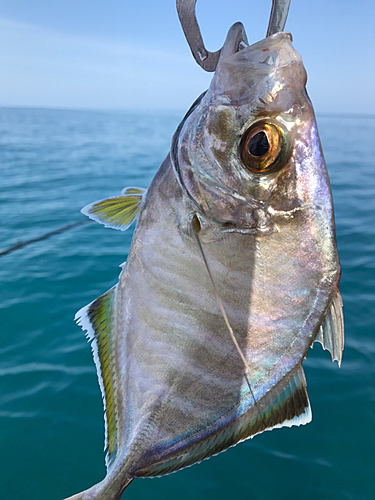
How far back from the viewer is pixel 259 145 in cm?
120

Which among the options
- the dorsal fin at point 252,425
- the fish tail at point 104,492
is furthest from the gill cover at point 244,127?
the fish tail at point 104,492

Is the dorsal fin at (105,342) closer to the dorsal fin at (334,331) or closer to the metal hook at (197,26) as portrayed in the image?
the dorsal fin at (334,331)

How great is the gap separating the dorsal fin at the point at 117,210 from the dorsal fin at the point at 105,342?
296 millimetres

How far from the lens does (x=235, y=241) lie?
130cm

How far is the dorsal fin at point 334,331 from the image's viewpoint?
4.25 ft

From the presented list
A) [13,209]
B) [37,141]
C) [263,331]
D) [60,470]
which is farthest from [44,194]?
[37,141]

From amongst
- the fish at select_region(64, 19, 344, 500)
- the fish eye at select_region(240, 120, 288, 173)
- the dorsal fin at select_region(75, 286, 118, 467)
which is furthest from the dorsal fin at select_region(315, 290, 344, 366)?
the dorsal fin at select_region(75, 286, 118, 467)

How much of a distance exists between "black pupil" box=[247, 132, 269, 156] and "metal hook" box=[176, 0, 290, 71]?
1.16ft

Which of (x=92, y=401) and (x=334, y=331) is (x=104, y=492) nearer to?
(x=334, y=331)

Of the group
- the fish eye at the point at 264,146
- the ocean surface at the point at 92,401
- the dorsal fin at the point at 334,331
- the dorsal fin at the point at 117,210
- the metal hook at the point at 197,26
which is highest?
the metal hook at the point at 197,26

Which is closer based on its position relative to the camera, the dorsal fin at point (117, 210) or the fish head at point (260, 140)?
the fish head at point (260, 140)

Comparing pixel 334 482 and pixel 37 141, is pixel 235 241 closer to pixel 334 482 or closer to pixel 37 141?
pixel 334 482

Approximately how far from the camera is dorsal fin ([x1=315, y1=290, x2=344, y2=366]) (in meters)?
1.29

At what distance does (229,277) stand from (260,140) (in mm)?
473
